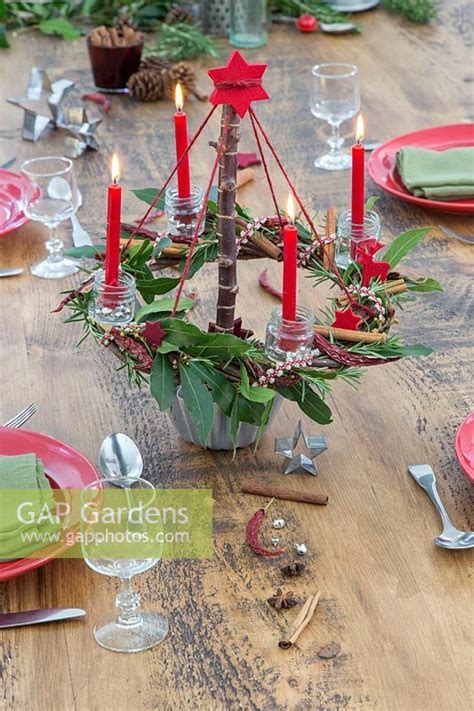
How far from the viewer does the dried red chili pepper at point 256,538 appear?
1.06 m

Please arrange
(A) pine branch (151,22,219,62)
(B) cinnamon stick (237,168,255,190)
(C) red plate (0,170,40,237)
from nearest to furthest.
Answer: (C) red plate (0,170,40,237), (B) cinnamon stick (237,168,255,190), (A) pine branch (151,22,219,62)

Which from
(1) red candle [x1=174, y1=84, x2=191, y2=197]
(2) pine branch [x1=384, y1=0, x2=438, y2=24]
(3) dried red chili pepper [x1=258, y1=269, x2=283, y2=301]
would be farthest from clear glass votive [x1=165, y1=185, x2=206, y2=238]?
(2) pine branch [x1=384, y1=0, x2=438, y2=24]

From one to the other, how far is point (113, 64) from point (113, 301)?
4.12ft

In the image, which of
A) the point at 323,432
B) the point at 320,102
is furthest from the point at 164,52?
the point at 323,432

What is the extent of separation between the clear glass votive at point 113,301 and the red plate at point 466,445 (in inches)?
15.0

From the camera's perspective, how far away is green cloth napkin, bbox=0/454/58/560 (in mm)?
999

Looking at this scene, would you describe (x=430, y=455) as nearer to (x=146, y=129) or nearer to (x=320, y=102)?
(x=320, y=102)

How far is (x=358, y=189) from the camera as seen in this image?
1.23m

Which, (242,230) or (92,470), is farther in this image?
(242,230)

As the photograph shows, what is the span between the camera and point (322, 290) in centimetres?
155

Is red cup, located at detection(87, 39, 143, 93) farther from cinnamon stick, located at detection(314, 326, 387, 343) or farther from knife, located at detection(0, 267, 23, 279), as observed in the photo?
cinnamon stick, located at detection(314, 326, 387, 343)

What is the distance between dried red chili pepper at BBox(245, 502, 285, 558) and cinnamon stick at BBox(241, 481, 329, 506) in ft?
0.11

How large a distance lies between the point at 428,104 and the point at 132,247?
1169 millimetres

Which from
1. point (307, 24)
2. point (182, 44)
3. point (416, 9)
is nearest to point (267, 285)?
point (182, 44)
